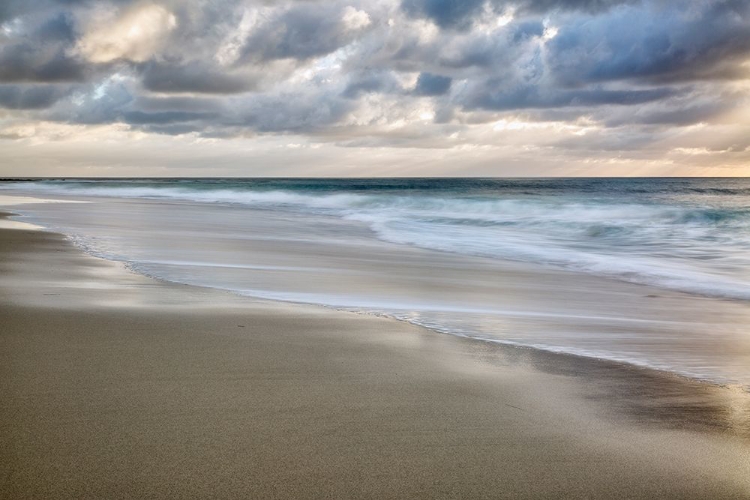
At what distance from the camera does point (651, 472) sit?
256 cm

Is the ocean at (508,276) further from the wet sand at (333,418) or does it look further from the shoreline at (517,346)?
the wet sand at (333,418)

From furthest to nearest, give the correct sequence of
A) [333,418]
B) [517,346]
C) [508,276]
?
[508,276] < [517,346] < [333,418]

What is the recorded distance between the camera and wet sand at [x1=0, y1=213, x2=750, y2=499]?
94.3 inches

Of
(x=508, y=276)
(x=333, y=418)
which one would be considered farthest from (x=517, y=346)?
(x=508, y=276)

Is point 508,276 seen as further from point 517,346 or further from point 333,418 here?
point 333,418

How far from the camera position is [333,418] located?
118 inches

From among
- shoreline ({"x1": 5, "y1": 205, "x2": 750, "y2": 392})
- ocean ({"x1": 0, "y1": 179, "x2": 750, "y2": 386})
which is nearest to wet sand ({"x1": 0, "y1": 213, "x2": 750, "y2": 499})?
shoreline ({"x1": 5, "y1": 205, "x2": 750, "y2": 392})

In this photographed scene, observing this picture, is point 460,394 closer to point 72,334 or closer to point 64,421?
point 64,421

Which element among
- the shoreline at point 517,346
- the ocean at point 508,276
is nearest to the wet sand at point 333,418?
the shoreline at point 517,346

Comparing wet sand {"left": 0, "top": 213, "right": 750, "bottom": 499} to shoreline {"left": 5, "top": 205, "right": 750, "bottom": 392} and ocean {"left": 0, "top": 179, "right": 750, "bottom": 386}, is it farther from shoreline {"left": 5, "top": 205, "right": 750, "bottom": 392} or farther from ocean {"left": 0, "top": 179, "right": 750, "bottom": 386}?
ocean {"left": 0, "top": 179, "right": 750, "bottom": 386}

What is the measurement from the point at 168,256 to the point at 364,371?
238 inches

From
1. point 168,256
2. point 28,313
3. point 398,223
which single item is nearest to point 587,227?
point 398,223

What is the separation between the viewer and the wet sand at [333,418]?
2395 mm

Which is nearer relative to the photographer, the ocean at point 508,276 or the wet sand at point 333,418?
the wet sand at point 333,418
